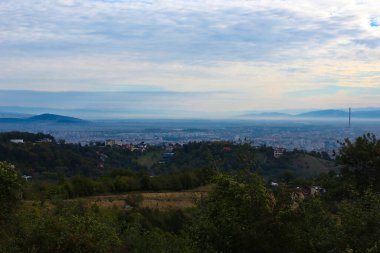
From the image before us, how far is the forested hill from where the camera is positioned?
43625 millimetres

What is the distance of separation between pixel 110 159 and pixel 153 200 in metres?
26.3

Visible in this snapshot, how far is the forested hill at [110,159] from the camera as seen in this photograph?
4362 centimetres

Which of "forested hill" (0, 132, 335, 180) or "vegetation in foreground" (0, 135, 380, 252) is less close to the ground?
"vegetation in foreground" (0, 135, 380, 252)

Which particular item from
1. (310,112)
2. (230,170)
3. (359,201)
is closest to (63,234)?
(230,170)

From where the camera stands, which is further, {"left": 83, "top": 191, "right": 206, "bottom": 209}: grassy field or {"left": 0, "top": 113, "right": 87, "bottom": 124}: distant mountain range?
{"left": 0, "top": 113, "right": 87, "bottom": 124}: distant mountain range

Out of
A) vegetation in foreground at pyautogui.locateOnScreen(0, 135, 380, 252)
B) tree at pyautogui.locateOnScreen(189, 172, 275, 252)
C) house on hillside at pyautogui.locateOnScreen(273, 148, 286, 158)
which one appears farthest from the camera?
house on hillside at pyautogui.locateOnScreen(273, 148, 286, 158)

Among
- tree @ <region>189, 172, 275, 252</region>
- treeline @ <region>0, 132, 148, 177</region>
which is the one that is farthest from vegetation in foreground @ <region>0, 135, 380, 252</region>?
treeline @ <region>0, 132, 148, 177</region>

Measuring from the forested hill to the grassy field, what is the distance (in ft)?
24.8

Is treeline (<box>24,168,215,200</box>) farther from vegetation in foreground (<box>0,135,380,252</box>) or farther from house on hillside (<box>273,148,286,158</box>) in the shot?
vegetation in foreground (<box>0,135,380,252</box>)

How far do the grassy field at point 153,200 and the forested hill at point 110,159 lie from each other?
7.57 metres

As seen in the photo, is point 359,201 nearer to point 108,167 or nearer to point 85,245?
point 85,245

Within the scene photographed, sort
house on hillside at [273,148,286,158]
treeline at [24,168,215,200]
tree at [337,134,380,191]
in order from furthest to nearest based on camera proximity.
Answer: house on hillside at [273,148,286,158], treeline at [24,168,215,200], tree at [337,134,380,191]

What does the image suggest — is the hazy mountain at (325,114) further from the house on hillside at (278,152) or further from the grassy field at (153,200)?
the grassy field at (153,200)

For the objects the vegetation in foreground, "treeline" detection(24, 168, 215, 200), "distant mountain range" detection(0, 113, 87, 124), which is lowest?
"treeline" detection(24, 168, 215, 200)
